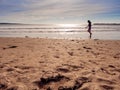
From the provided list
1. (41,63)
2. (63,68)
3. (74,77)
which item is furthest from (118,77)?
(41,63)

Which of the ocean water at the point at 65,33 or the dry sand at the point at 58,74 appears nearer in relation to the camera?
the dry sand at the point at 58,74

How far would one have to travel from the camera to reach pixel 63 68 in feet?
20.3

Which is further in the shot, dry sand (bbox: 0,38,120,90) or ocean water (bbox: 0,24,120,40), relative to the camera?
ocean water (bbox: 0,24,120,40)

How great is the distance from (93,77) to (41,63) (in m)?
2.04

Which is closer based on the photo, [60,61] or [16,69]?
[16,69]

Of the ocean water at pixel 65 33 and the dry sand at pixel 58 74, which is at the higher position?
the ocean water at pixel 65 33

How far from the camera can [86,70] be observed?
600 cm

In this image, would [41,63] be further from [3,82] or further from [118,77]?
[118,77]

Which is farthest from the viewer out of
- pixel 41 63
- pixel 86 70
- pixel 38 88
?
pixel 41 63

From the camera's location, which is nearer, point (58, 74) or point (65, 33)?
point (58, 74)

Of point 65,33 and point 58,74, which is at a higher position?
point 65,33

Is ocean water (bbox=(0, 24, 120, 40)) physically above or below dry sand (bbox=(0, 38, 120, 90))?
above

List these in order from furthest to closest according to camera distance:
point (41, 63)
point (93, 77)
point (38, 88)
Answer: point (41, 63)
point (93, 77)
point (38, 88)

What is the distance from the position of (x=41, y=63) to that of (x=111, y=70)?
2.20m
